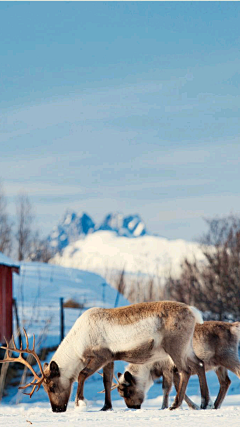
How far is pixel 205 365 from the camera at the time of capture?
362 inches

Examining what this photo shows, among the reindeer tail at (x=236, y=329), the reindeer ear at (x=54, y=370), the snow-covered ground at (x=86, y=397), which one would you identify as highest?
the reindeer tail at (x=236, y=329)

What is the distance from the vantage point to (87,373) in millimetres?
7840

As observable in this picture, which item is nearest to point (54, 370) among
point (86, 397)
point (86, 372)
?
point (86, 372)

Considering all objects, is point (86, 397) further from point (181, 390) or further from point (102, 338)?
point (181, 390)

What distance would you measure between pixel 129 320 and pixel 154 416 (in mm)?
1703

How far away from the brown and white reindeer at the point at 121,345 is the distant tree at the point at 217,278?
1700 centimetres

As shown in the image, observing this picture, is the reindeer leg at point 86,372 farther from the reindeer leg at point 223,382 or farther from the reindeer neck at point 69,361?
the reindeer leg at point 223,382

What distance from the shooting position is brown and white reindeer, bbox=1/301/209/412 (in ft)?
25.7

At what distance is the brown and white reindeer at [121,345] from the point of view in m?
7.84

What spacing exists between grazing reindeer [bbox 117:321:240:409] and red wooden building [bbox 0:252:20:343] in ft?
52.0

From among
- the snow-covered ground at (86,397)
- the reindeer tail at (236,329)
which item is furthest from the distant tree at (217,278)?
the reindeer tail at (236,329)

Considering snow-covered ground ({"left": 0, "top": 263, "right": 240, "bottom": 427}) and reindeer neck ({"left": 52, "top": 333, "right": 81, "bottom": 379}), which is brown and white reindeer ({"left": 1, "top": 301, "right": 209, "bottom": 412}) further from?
snow-covered ground ({"left": 0, "top": 263, "right": 240, "bottom": 427})

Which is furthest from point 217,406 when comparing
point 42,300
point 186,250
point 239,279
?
point 42,300

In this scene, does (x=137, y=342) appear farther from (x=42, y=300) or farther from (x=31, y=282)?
(x=31, y=282)
